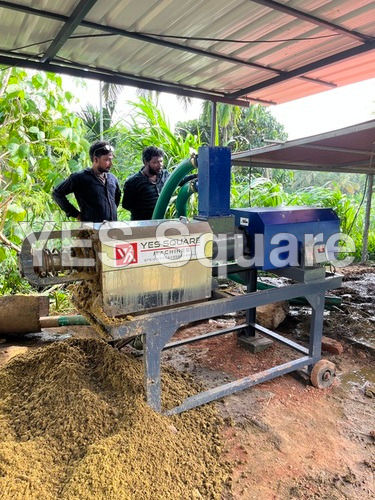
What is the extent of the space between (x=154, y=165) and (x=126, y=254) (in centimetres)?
187

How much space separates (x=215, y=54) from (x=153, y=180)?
46.3 inches

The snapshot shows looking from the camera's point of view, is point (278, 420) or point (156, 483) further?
point (278, 420)

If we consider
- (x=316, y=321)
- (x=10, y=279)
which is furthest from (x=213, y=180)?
(x=10, y=279)

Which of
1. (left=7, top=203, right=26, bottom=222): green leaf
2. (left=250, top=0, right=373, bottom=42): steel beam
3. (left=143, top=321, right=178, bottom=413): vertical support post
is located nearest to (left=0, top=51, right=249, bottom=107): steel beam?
(left=7, top=203, right=26, bottom=222): green leaf

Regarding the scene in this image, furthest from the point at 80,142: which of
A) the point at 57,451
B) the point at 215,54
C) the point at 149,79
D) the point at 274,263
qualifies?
the point at 57,451

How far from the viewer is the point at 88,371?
2170 millimetres

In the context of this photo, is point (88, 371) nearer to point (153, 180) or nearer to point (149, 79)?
point (153, 180)

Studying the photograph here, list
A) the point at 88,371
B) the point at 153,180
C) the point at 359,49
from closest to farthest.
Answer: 1. the point at 88,371
2. the point at 359,49
3. the point at 153,180

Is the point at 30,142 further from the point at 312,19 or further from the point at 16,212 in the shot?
the point at 312,19

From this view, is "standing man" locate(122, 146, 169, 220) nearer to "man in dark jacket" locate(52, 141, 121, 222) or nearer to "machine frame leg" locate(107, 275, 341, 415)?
"man in dark jacket" locate(52, 141, 121, 222)

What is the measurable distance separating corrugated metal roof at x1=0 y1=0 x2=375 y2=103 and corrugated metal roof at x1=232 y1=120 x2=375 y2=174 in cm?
61

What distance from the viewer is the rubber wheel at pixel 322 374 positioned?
8.73 ft

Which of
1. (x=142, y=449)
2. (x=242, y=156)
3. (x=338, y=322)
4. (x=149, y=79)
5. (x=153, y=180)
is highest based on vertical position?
(x=149, y=79)

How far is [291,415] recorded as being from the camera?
2.36 metres
